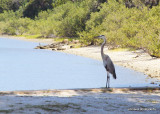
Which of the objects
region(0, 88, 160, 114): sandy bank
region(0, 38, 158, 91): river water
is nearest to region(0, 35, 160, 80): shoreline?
region(0, 38, 158, 91): river water

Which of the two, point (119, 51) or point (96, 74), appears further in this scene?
point (119, 51)

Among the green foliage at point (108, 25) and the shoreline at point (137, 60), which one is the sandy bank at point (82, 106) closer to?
the shoreline at point (137, 60)

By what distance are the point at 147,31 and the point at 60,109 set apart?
2260 centimetres

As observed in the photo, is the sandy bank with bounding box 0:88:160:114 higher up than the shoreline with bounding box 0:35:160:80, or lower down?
higher up

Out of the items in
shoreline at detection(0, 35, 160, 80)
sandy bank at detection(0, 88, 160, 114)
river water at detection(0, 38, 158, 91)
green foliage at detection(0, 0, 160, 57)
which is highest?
green foliage at detection(0, 0, 160, 57)

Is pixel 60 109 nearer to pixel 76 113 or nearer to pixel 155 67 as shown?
pixel 76 113

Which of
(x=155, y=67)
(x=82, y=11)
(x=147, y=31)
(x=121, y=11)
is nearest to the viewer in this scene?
(x=155, y=67)

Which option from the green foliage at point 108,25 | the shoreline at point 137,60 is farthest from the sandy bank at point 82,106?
the green foliage at point 108,25

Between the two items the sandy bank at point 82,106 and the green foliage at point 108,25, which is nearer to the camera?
the sandy bank at point 82,106

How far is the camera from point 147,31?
29797mm

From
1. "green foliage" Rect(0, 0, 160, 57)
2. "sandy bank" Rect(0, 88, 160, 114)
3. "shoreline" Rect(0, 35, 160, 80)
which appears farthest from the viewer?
"green foliage" Rect(0, 0, 160, 57)

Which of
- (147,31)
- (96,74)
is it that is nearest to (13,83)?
(96,74)

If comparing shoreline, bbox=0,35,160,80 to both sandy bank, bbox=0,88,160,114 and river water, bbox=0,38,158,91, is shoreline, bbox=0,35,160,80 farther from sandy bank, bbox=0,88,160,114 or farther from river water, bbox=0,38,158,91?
sandy bank, bbox=0,88,160,114

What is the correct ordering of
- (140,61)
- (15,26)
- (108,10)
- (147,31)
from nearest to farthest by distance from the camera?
(140,61) < (147,31) < (108,10) < (15,26)
